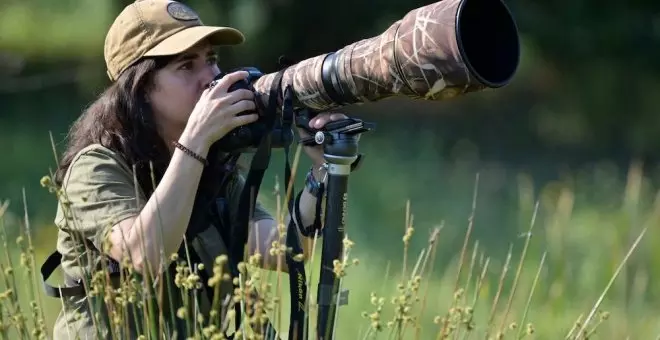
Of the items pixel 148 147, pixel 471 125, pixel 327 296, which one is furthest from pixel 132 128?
pixel 471 125

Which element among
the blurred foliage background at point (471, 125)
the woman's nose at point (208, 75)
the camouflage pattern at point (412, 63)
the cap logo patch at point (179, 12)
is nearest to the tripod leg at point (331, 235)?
the camouflage pattern at point (412, 63)

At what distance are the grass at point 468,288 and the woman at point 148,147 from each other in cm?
6

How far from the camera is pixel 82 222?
1.51 m

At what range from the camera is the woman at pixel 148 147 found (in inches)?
57.2

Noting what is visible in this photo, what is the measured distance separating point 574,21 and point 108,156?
217 inches

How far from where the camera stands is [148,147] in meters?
1.63

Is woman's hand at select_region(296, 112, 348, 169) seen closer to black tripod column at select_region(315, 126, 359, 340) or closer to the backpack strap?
black tripod column at select_region(315, 126, 359, 340)

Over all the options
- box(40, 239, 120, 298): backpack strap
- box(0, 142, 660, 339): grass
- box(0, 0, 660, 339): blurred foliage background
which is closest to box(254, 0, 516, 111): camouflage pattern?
box(0, 142, 660, 339): grass

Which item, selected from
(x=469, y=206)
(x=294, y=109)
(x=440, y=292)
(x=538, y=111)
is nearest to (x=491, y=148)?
(x=538, y=111)

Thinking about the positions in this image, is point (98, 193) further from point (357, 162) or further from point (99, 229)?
point (357, 162)

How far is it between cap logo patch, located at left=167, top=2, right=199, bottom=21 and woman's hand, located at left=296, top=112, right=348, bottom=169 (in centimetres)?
25

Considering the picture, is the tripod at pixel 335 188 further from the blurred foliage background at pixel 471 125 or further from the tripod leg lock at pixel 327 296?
the blurred foliage background at pixel 471 125

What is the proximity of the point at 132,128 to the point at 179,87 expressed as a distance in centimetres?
9

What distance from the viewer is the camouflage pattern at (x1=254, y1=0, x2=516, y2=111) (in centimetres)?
136
